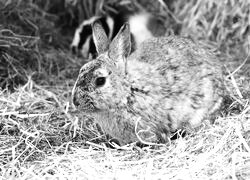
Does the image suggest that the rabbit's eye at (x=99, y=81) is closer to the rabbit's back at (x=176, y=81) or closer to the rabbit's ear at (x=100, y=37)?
the rabbit's back at (x=176, y=81)

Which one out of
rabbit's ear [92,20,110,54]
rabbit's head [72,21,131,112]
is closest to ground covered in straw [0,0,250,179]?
rabbit's head [72,21,131,112]

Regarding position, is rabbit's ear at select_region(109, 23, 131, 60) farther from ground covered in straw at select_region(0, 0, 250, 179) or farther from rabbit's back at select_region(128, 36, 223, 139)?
ground covered in straw at select_region(0, 0, 250, 179)

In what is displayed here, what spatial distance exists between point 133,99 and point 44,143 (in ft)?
3.06

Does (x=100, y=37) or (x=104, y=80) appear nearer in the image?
(x=104, y=80)

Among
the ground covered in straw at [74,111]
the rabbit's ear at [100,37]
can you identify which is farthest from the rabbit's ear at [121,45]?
the ground covered in straw at [74,111]

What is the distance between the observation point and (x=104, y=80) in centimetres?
395

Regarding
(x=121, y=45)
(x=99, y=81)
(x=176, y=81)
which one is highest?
(x=121, y=45)

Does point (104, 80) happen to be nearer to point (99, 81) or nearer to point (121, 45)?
point (99, 81)

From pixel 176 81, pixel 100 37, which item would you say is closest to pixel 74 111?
pixel 100 37

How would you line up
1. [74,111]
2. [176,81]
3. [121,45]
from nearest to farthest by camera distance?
1. [121,45]
2. [176,81]
3. [74,111]

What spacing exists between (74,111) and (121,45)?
110 centimetres

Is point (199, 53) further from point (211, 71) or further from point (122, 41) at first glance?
point (122, 41)

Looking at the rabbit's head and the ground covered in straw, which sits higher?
the rabbit's head

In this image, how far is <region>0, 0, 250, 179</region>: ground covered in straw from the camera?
3703 mm
